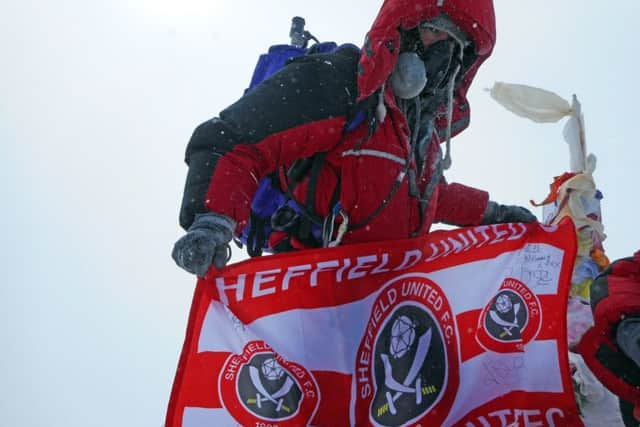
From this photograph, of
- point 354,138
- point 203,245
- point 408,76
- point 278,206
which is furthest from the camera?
point 278,206

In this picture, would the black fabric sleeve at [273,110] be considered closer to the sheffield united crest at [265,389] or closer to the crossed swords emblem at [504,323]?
the sheffield united crest at [265,389]

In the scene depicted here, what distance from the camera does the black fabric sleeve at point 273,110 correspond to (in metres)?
2.25

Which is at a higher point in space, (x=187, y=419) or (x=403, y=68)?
(x=403, y=68)

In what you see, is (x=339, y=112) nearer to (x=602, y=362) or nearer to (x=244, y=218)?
(x=244, y=218)

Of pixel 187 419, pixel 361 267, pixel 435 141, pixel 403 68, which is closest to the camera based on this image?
pixel 187 419

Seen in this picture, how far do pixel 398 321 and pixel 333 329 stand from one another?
30cm

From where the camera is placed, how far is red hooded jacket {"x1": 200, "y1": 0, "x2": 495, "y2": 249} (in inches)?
93.5

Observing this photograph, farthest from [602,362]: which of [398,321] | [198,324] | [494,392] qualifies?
[198,324]

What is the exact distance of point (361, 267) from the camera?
8.30 ft

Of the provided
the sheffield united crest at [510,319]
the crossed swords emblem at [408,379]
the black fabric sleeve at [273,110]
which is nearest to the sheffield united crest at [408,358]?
the crossed swords emblem at [408,379]

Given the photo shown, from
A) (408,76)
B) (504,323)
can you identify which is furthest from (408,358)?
(408,76)

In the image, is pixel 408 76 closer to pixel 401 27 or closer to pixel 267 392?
pixel 401 27

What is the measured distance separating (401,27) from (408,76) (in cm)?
26

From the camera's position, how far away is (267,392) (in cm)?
228
